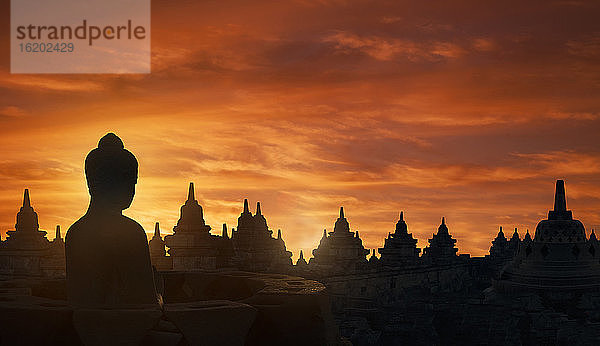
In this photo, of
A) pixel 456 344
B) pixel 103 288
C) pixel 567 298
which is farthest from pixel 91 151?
pixel 567 298

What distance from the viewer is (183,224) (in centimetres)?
2377

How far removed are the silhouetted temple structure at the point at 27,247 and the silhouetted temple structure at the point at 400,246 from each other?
20.1 m

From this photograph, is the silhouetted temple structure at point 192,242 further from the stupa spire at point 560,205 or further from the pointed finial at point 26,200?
the stupa spire at point 560,205

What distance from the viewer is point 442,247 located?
51094 mm

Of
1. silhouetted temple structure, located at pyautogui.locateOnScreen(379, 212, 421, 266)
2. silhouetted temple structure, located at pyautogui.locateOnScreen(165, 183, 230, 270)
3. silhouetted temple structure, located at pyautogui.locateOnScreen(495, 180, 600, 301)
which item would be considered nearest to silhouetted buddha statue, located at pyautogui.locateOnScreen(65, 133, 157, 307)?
silhouetted temple structure, located at pyautogui.locateOnScreen(165, 183, 230, 270)

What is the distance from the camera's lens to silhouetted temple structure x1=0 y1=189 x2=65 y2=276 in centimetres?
2925

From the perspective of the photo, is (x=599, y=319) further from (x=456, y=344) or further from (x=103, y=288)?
(x=103, y=288)

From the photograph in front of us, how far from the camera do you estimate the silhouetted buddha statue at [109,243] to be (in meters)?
7.91

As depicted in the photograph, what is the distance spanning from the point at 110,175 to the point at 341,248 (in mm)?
31210

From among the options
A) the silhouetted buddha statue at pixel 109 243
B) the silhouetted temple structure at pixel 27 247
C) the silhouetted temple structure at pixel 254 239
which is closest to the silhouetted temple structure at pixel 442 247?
the silhouetted temple structure at pixel 254 239

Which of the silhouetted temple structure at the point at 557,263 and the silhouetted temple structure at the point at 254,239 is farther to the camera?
the silhouetted temple structure at the point at 557,263

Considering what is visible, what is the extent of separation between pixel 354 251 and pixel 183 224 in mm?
16829

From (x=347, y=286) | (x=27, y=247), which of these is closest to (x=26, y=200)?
(x=27, y=247)

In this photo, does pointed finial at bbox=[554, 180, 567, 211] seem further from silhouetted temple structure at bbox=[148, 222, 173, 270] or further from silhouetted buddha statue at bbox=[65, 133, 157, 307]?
silhouetted buddha statue at bbox=[65, 133, 157, 307]
